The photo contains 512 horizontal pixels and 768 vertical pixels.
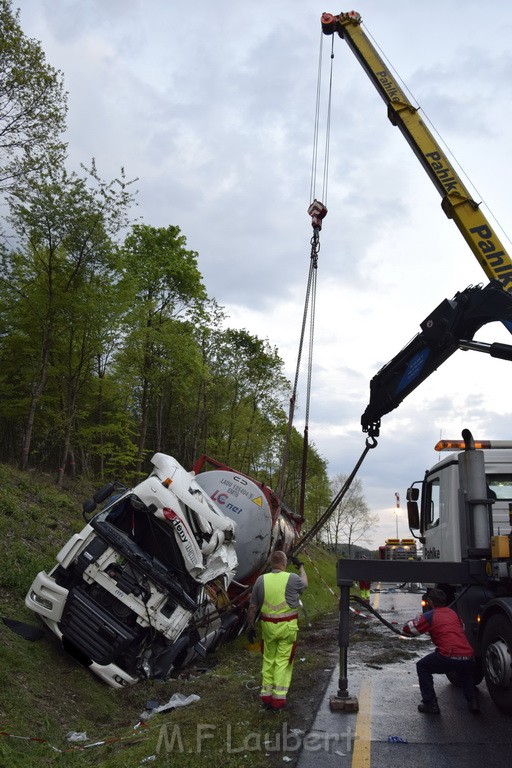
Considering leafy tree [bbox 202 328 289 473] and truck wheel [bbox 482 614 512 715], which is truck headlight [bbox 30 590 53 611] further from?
leafy tree [bbox 202 328 289 473]

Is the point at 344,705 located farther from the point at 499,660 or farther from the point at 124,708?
the point at 124,708

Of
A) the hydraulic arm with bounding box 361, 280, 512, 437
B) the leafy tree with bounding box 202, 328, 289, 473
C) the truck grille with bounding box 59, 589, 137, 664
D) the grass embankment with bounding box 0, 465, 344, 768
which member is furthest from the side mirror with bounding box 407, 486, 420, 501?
the leafy tree with bounding box 202, 328, 289, 473

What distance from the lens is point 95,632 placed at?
25.1 feet

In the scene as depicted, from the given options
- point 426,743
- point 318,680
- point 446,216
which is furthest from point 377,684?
point 446,216

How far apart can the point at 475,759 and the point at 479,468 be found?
3416 millimetres

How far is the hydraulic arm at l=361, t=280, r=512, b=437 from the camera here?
8.18m

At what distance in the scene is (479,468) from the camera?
7.71m

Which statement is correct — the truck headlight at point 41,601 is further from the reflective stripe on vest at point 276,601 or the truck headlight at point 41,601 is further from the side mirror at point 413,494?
the side mirror at point 413,494

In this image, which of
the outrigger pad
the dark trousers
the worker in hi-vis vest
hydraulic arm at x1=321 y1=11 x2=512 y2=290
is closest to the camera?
the worker in hi-vis vest

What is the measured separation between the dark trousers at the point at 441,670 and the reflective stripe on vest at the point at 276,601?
1438 mm

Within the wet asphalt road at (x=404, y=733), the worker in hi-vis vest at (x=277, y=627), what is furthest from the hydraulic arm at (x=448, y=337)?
the wet asphalt road at (x=404, y=733)

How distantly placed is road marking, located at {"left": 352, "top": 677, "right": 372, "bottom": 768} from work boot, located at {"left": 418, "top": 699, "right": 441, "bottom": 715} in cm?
53

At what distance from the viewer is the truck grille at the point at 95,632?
763cm

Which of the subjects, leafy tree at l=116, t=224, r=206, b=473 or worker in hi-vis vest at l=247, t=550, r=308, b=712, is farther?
leafy tree at l=116, t=224, r=206, b=473
